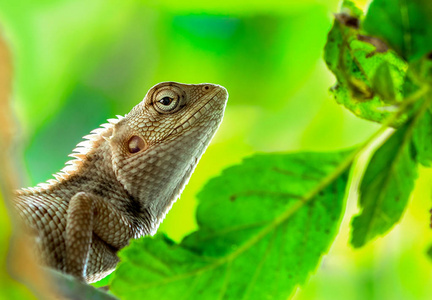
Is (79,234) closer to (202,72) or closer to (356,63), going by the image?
(356,63)

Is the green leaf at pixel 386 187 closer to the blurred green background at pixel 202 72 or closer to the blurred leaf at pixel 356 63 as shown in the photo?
the blurred leaf at pixel 356 63

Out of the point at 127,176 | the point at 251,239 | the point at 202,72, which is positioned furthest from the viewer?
the point at 202,72

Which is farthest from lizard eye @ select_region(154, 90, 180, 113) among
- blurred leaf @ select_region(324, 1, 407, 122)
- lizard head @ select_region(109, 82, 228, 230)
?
blurred leaf @ select_region(324, 1, 407, 122)

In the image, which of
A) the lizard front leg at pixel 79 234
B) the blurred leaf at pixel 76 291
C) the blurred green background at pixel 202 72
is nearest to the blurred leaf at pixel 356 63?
the blurred leaf at pixel 76 291

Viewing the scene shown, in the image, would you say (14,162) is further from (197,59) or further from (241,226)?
(197,59)

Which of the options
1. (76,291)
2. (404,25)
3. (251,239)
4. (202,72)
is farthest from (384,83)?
(202,72)

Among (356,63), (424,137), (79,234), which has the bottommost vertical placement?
(79,234)
